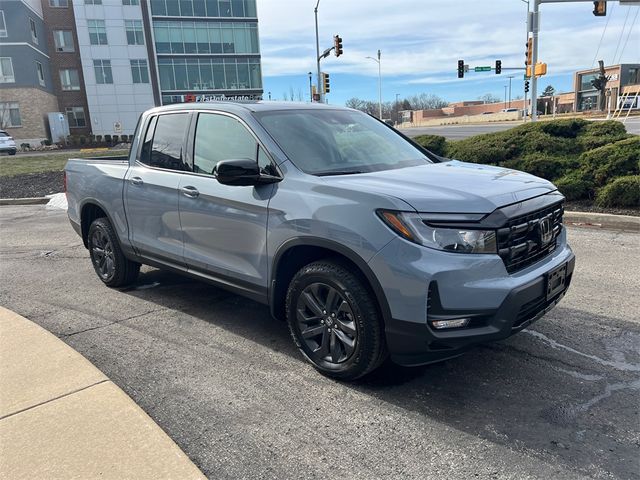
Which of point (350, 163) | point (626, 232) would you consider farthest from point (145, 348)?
point (626, 232)

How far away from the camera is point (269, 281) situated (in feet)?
12.2

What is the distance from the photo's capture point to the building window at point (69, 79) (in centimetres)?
4950

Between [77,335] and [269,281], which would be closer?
[269,281]

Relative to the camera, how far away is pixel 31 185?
15.8m

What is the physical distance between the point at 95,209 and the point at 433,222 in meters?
4.16

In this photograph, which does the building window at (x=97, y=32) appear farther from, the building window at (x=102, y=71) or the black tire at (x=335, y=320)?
the black tire at (x=335, y=320)

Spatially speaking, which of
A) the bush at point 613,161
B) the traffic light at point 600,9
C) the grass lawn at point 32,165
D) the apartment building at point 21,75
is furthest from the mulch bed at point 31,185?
the apartment building at point 21,75

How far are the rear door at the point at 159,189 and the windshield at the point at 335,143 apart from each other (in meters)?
0.99

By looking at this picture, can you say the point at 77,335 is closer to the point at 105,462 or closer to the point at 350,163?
the point at 105,462

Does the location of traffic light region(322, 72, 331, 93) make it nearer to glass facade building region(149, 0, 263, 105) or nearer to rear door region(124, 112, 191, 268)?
glass facade building region(149, 0, 263, 105)

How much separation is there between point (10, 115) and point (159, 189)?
4753cm

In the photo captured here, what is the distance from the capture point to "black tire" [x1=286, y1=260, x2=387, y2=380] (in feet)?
10.4

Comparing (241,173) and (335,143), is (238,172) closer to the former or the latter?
(241,173)

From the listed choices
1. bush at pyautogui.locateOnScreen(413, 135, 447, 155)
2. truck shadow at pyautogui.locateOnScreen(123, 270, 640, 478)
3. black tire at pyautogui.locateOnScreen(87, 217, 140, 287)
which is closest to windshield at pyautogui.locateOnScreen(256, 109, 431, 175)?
truck shadow at pyautogui.locateOnScreen(123, 270, 640, 478)
